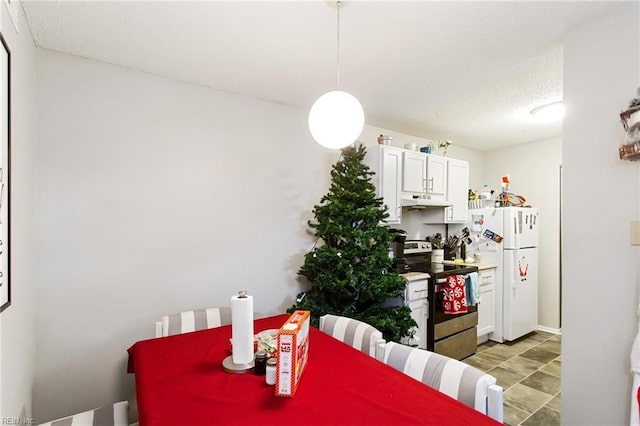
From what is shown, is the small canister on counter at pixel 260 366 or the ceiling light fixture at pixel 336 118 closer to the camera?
the small canister on counter at pixel 260 366

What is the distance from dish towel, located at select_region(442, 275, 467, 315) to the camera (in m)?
3.18

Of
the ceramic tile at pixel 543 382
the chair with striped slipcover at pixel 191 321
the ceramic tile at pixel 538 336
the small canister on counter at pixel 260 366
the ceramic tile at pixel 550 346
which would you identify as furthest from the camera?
the ceramic tile at pixel 538 336

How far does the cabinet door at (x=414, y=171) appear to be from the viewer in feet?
10.9

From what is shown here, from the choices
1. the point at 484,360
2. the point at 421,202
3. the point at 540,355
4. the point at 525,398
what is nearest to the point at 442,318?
the point at 484,360

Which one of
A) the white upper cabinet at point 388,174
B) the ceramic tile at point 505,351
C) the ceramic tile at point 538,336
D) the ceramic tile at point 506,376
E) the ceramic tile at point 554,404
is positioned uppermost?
the white upper cabinet at point 388,174

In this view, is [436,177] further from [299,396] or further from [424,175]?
[299,396]

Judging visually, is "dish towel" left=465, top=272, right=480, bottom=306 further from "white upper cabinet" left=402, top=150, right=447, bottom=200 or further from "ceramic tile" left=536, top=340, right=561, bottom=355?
"ceramic tile" left=536, top=340, right=561, bottom=355

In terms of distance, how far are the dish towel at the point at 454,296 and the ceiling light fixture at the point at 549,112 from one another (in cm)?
179

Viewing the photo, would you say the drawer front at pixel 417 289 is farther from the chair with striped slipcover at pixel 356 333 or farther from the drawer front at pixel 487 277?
the chair with striped slipcover at pixel 356 333

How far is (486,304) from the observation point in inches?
151

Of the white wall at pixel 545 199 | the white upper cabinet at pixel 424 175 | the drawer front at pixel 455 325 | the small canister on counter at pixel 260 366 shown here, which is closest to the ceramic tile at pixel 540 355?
the drawer front at pixel 455 325

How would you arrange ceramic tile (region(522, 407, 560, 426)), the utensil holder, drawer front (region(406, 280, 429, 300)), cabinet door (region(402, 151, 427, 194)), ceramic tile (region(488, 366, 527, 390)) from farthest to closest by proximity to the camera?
1. the utensil holder
2. cabinet door (region(402, 151, 427, 194))
3. drawer front (region(406, 280, 429, 300))
4. ceramic tile (region(488, 366, 527, 390))
5. ceramic tile (region(522, 407, 560, 426))

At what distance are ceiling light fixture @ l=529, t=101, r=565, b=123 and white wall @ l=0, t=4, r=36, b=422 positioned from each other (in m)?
3.80

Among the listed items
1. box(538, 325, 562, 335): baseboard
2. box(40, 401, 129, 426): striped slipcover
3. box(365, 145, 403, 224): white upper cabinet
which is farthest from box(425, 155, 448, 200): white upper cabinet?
box(40, 401, 129, 426): striped slipcover
